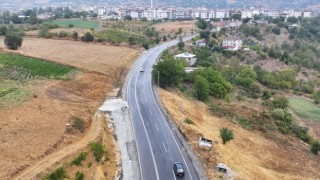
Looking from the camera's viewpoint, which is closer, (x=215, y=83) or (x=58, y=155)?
(x=58, y=155)

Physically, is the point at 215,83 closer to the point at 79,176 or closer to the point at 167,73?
the point at 167,73

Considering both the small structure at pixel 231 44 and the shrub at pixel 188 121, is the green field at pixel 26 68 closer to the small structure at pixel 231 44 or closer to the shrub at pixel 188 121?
the shrub at pixel 188 121

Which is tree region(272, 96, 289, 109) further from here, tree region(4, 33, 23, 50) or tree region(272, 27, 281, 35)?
tree region(272, 27, 281, 35)

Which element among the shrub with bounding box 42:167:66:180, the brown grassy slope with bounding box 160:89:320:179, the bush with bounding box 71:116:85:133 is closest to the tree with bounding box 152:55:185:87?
the brown grassy slope with bounding box 160:89:320:179

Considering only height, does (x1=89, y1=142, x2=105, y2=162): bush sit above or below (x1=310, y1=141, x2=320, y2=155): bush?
above

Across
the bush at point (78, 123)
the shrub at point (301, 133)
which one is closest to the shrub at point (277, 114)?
the shrub at point (301, 133)

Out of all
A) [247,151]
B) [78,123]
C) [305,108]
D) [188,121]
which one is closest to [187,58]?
[305,108]

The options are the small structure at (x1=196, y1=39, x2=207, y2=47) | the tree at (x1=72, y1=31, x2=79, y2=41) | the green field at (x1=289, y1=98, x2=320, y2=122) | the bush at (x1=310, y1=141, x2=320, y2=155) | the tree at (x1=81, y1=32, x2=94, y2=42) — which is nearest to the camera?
the bush at (x1=310, y1=141, x2=320, y2=155)
